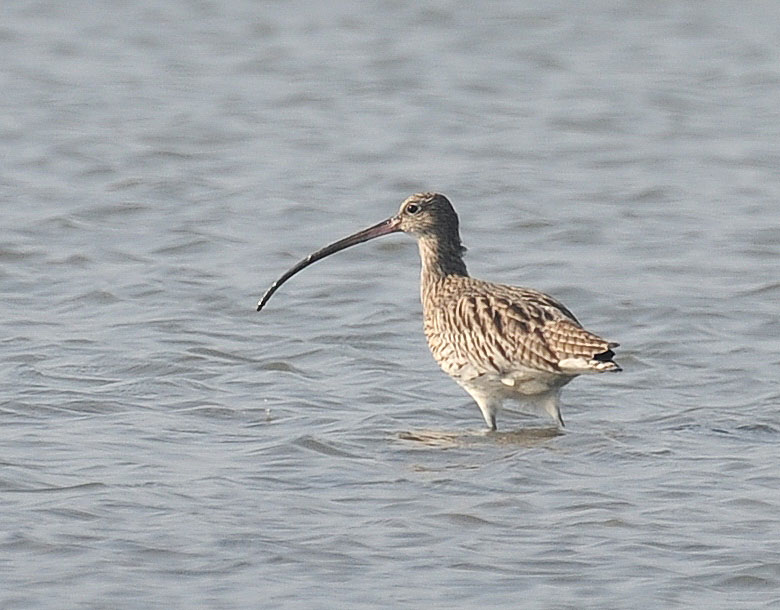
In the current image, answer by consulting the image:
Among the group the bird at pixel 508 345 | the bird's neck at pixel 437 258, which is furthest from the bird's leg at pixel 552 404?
the bird's neck at pixel 437 258

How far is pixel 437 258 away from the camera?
9664 mm

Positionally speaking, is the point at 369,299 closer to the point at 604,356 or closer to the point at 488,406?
the point at 488,406

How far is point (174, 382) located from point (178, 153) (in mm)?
5589

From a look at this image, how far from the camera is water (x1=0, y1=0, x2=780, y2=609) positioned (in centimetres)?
692

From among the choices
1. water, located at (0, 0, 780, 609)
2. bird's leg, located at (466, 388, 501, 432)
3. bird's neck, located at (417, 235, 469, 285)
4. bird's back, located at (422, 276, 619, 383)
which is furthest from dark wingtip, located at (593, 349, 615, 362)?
bird's neck, located at (417, 235, 469, 285)

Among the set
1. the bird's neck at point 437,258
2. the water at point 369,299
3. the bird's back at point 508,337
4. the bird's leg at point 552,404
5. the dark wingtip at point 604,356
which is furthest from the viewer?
the bird's neck at point 437,258

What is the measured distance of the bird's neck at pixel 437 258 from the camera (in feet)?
31.7

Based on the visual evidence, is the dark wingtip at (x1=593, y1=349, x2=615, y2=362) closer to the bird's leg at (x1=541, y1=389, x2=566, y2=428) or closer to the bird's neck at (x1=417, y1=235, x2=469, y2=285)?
the bird's leg at (x1=541, y1=389, x2=566, y2=428)

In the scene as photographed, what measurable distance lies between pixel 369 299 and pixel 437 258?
1.60 m

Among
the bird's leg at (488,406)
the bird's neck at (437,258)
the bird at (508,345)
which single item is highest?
the bird's neck at (437,258)

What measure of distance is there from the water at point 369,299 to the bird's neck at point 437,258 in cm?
50

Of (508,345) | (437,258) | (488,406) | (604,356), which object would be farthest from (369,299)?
(604,356)

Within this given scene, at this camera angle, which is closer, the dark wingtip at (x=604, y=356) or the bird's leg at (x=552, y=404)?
the dark wingtip at (x=604, y=356)

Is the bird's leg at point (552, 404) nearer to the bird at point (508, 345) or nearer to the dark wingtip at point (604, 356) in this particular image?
the bird at point (508, 345)
